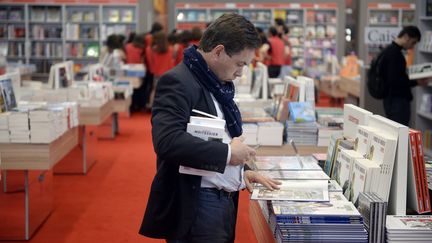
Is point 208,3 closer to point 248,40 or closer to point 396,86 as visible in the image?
point 396,86

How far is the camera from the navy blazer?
2.42 m

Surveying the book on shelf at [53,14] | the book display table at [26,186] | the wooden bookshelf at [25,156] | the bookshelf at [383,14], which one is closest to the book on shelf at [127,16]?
the book on shelf at [53,14]

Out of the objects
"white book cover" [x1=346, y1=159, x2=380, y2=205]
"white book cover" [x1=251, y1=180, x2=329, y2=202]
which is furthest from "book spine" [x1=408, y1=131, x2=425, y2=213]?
"white book cover" [x1=251, y1=180, x2=329, y2=202]

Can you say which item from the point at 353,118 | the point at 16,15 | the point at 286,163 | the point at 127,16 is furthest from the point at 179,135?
the point at 16,15

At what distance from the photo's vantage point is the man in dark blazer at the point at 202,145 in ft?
8.02

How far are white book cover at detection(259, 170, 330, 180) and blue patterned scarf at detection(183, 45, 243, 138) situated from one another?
22.3 inches

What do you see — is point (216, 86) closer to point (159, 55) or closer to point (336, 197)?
point (336, 197)

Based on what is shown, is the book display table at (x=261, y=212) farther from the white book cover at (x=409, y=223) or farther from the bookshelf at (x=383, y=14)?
the bookshelf at (x=383, y=14)

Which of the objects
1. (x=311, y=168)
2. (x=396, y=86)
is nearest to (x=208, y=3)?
(x=396, y=86)

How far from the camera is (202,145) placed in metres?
2.42

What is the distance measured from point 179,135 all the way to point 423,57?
298 inches

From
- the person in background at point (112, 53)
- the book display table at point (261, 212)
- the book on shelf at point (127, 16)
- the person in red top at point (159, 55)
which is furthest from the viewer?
the book on shelf at point (127, 16)

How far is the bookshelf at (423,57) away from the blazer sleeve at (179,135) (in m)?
6.74

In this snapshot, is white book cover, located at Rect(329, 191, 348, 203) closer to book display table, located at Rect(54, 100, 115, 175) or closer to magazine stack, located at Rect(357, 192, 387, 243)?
magazine stack, located at Rect(357, 192, 387, 243)
